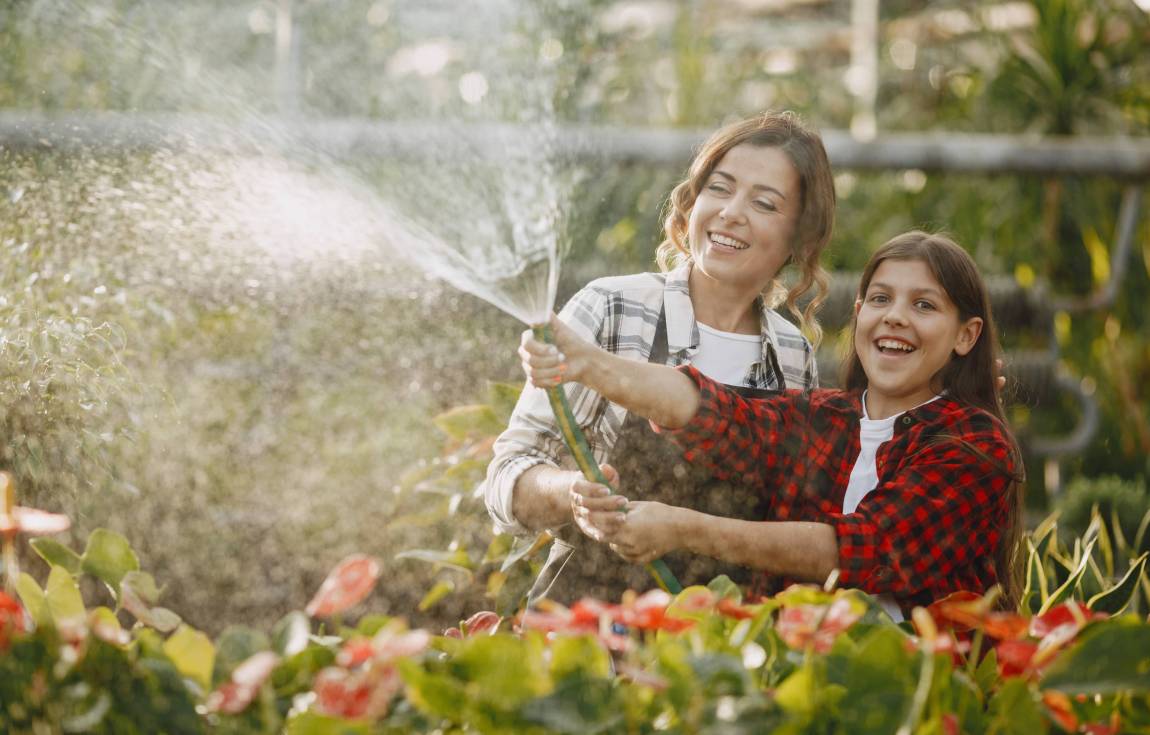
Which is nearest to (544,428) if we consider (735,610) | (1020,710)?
(735,610)

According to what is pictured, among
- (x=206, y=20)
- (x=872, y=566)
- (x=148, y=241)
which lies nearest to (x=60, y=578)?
(x=872, y=566)

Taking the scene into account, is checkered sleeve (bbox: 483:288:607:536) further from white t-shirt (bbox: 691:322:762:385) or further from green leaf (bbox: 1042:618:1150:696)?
green leaf (bbox: 1042:618:1150:696)

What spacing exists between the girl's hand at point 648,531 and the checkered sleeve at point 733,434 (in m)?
0.16

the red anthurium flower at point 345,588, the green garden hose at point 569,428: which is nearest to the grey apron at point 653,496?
the green garden hose at point 569,428

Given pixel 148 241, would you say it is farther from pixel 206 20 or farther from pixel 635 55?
pixel 635 55

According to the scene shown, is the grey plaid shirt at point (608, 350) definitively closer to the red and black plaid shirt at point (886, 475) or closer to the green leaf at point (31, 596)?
the red and black plaid shirt at point (886, 475)

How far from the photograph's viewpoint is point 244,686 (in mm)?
997

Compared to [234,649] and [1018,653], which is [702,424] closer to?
[1018,653]

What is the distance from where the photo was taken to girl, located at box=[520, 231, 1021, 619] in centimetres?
159

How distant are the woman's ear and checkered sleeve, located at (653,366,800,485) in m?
0.29

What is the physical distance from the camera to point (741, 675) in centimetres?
101

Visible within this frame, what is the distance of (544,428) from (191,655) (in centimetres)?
81

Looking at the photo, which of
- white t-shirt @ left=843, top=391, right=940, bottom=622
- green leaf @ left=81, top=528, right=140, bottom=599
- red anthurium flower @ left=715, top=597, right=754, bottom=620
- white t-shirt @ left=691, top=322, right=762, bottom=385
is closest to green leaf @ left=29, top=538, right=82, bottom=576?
green leaf @ left=81, top=528, right=140, bottom=599

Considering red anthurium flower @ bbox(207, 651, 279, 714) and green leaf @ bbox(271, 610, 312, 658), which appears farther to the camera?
green leaf @ bbox(271, 610, 312, 658)
